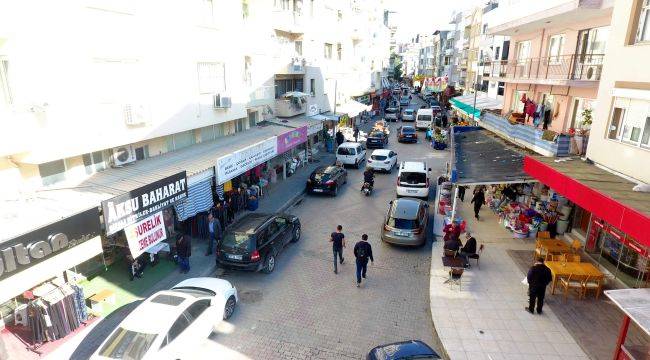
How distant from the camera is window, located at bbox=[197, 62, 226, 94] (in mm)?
15797

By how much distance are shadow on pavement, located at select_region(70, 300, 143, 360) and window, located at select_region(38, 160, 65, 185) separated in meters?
4.10

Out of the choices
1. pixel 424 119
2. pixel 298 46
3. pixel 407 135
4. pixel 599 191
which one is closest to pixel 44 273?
pixel 599 191

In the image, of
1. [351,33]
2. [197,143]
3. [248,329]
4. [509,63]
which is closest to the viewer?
[248,329]

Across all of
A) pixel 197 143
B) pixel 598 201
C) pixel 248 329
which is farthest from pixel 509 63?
pixel 248 329

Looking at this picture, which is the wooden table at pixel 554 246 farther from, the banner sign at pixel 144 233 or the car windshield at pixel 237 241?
the banner sign at pixel 144 233

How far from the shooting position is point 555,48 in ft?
53.2

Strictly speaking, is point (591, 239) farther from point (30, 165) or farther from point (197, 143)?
point (30, 165)

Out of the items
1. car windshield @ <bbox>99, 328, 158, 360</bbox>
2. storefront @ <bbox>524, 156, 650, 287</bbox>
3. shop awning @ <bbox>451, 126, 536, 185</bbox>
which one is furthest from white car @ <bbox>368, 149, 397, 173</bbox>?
car windshield @ <bbox>99, 328, 158, 360</bbox>

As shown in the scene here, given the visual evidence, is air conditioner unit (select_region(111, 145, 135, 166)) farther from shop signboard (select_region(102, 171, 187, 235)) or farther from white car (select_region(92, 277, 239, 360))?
white car (select_region(92, 277, 239, 360))

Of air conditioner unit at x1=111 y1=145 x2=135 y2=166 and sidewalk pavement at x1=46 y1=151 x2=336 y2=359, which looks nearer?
sidewalk pavement at x1=46 y1=151 x2=336 y2=359

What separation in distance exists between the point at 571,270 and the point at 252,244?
366 inches

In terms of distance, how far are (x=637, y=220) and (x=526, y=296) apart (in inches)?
172

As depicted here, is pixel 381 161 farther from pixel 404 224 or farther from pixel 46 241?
pixel 46 241

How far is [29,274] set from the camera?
8.05 m
